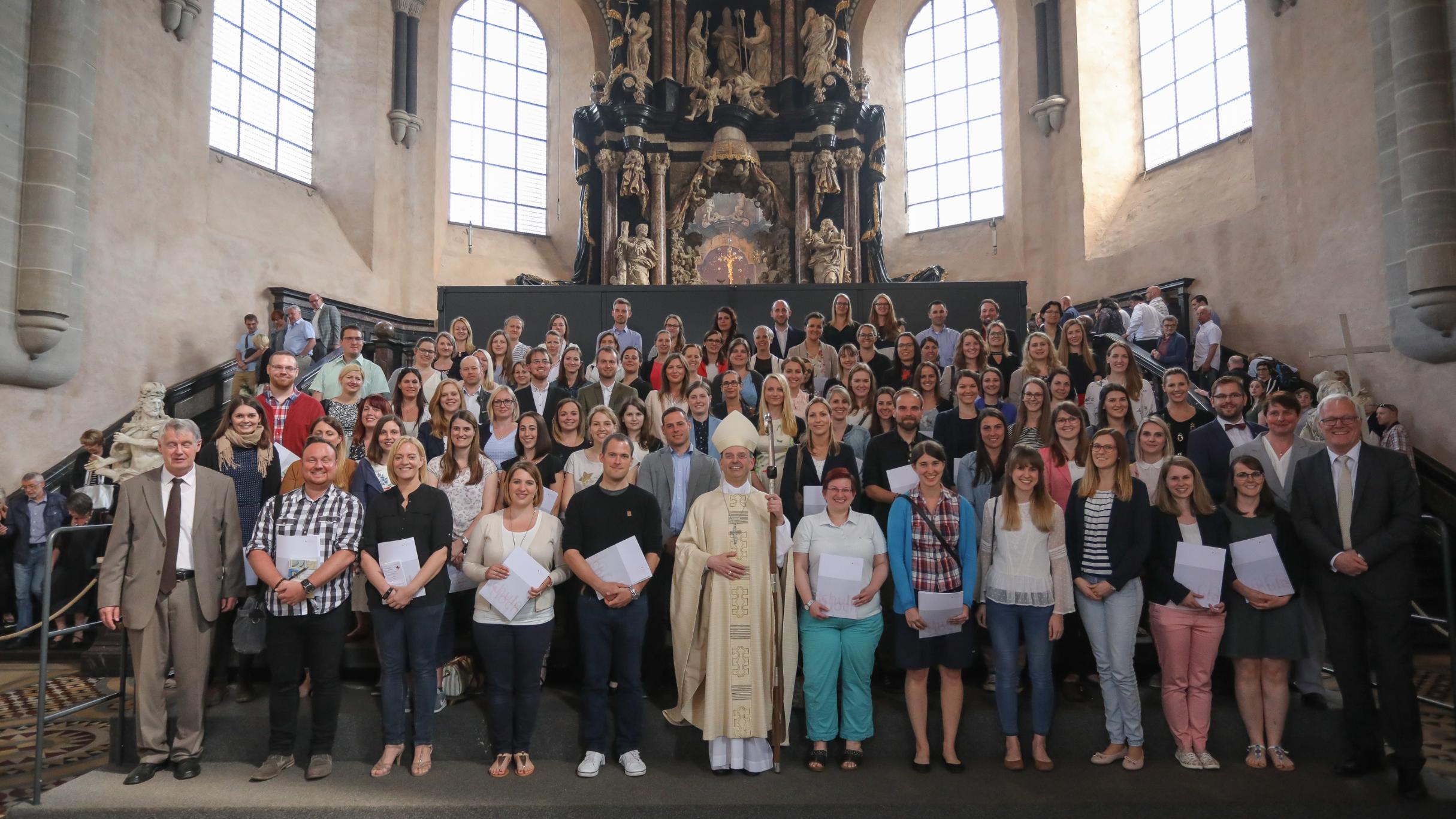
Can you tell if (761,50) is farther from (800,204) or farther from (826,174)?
(800,204)

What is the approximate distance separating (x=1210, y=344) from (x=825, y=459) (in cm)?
801

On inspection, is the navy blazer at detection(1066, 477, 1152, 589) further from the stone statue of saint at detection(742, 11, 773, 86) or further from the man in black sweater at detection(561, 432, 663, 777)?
the stone statue of saint at detection(742, 11, 773, 86)

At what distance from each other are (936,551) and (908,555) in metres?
0.14

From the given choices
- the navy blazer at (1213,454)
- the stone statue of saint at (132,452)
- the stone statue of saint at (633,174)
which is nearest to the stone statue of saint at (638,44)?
the stone statue of saint at (633,174)

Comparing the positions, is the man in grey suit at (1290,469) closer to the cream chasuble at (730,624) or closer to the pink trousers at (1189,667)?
the pink trousers at (1189,667)

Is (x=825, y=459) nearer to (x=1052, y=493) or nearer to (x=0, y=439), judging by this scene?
(x=1052, y=493)

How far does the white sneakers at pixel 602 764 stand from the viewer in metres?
4.68

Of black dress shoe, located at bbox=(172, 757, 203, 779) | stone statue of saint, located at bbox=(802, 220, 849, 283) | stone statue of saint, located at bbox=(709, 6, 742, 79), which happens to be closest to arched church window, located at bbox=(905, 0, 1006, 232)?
stone statue of saint, located at bbox=(802, 220, 849, 283)

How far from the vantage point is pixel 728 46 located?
1692 cm

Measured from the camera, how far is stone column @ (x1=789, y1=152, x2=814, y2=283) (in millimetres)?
15969

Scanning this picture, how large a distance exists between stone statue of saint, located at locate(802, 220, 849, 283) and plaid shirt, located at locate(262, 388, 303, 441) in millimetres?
10541

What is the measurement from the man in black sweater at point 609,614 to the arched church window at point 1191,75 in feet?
41.9

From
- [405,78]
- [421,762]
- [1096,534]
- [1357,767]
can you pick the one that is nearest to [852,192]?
[405,78]

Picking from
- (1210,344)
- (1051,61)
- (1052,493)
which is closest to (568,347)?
(1052,493)
